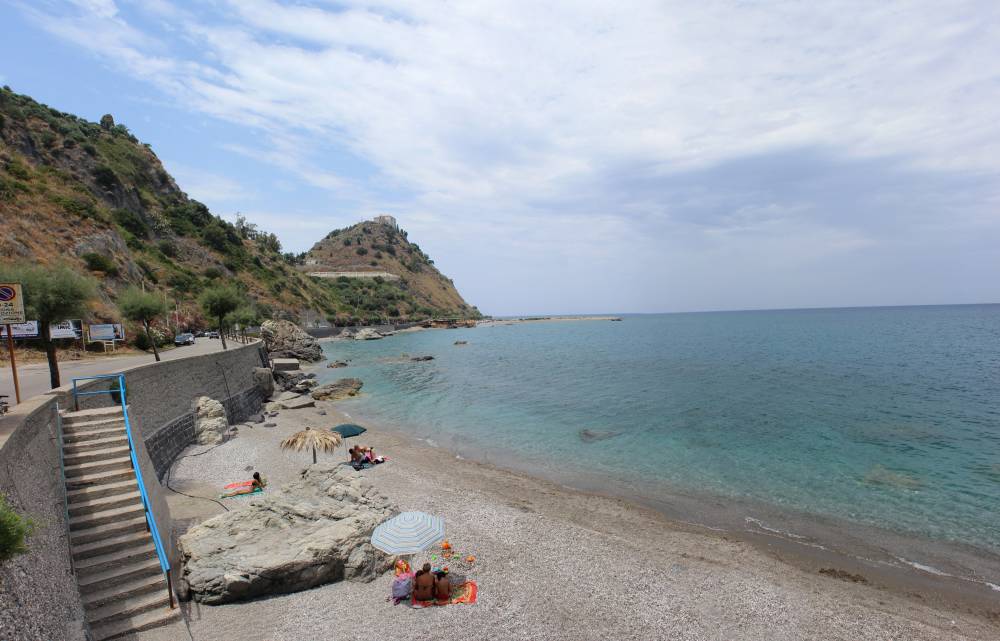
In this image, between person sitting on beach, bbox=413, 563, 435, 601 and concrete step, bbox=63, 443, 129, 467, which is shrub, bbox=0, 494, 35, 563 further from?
person sitting on beach, bbox=413, 563, 435, 601

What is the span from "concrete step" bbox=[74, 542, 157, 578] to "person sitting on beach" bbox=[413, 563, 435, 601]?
554 centimetres

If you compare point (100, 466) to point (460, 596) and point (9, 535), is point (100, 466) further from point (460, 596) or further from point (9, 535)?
point (460, 596)

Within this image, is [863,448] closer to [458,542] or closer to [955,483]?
[955,483]

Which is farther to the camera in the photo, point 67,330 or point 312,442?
point 67,330

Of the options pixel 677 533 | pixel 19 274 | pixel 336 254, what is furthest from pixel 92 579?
pixel 336 254

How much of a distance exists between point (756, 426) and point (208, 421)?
102 feet

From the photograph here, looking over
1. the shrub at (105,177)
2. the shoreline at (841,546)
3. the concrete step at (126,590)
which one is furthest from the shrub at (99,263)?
the shoreline at (841,546)

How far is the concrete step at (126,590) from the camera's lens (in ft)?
27.7

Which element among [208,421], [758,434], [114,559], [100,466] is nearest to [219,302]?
[208,421]

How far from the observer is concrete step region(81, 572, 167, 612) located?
844cm

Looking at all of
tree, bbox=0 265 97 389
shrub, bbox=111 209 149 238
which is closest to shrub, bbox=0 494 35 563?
tree, bbox=0 265 97 389

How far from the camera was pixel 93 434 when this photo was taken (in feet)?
37.4

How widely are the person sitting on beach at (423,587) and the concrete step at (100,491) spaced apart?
6763mm

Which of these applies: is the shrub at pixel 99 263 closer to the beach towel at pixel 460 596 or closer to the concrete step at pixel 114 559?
the concrete step at pixel 114 559
